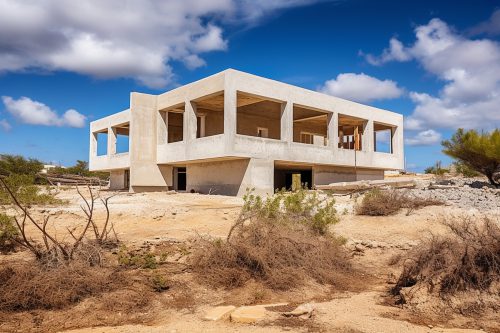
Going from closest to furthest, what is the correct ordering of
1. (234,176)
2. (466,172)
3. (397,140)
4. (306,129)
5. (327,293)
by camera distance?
(327,293) < (234,176) < (397,140) < (306,129) < (466,172)

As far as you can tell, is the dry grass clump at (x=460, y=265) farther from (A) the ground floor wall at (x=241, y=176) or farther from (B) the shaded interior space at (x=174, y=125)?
(B) the shaded interior space at (x=174, y=125)

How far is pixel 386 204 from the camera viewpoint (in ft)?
39.4

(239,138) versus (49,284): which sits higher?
(239,138)

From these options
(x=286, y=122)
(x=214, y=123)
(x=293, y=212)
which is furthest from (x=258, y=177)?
(x=293, y=212)

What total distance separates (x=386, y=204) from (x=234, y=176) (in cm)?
973

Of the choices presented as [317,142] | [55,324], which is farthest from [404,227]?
[317,142]

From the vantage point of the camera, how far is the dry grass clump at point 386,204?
11914mm

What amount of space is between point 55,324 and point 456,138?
22.4 metres

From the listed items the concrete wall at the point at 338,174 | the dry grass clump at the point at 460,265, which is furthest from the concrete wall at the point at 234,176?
the dry grass clump at the point at 460,265

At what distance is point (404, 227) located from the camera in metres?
10.8

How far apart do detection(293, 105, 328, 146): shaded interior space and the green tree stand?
757 cm

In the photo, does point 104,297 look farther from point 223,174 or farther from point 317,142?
point 317,142

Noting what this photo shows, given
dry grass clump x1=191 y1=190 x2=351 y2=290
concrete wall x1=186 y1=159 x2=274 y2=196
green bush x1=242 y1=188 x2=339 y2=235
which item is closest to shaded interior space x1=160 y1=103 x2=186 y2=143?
concrete wall x1=186 y1=159 x2=274 y2=196

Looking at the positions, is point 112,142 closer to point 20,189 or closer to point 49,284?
point 20,189
